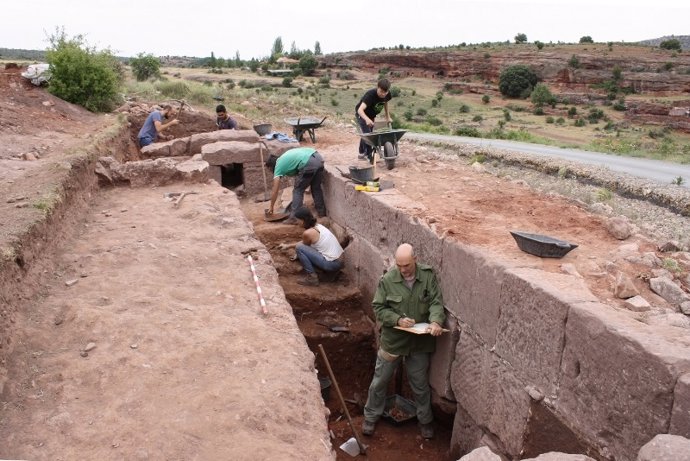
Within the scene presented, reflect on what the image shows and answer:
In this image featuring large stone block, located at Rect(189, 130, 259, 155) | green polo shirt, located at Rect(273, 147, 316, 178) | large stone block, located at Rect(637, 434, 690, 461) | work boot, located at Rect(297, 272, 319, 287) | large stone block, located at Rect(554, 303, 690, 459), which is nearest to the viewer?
large stone block, located at Rect(637, 434, 690, 461)

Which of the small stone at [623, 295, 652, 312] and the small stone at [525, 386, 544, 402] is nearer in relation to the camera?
the small stone at [623, 295, 652, 312]

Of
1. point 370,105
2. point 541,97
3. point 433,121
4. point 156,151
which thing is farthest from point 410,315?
point 541,97

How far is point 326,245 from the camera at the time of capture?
7.62 meters

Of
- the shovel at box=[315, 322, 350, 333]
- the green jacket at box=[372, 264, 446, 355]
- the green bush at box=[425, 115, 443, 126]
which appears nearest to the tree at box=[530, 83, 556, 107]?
the green bush at box=[425, 115, 443, 126]

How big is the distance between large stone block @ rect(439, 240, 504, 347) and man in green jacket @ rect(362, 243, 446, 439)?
0.53 feet

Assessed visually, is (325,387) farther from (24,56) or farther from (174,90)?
(24,56)

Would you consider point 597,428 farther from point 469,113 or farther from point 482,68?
point 482,68

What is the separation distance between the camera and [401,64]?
204ft

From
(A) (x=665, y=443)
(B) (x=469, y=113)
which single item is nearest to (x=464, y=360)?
(A) (x=665, y=443)

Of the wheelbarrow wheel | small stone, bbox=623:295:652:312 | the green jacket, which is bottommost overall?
the green jacket

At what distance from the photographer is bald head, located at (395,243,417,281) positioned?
5215 mm

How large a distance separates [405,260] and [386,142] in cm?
401

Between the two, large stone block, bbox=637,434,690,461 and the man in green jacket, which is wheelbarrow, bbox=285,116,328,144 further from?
large stone block, bbox=637,434,690,461

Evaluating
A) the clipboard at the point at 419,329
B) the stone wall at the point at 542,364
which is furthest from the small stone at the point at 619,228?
the clipboard at the point at 419,329
